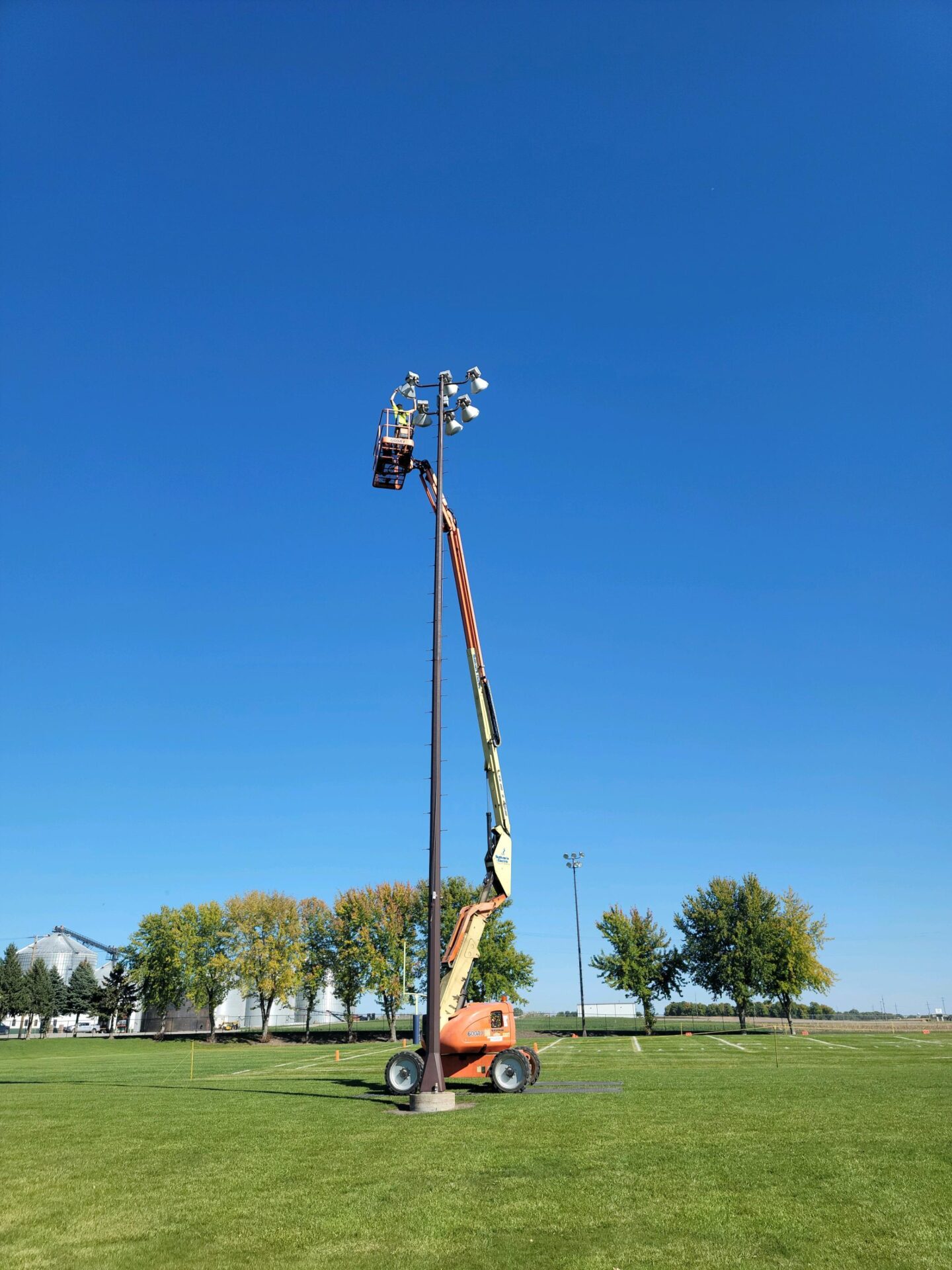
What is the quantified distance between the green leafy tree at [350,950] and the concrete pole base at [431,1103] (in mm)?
60752

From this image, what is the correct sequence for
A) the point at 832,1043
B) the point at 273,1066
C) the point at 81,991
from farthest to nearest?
the point at 81,991 → the point at 832,1043 → the point at 273,1066

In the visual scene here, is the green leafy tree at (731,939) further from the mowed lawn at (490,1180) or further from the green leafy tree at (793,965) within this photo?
the mowed lawn at (490,1180)

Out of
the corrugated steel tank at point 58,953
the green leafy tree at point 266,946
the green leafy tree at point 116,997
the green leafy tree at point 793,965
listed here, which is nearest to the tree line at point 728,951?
Answer: the green leafy tree at point 793,965

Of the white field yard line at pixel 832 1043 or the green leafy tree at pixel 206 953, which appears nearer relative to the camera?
the white field yard line at pixel 832 1043

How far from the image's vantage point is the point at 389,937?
7481 centimetres

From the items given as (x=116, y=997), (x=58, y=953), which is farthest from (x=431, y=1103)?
(x=58, y=953)

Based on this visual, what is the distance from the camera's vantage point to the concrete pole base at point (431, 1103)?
1695 cm

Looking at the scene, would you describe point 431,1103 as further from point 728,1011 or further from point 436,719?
point 728,1011

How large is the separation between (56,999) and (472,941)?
95974 millimetres

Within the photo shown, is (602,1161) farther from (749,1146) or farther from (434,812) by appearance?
(434,812)

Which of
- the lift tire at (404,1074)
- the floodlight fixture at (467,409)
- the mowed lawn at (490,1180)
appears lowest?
the mowed lawn at (490,1180)

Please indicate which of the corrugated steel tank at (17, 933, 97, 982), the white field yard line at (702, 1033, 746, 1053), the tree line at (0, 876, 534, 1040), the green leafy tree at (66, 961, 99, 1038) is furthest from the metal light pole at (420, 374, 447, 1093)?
the corrugated steel tank at (17, 933, 97, 982)

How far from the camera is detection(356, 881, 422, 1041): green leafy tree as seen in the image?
7325 cm

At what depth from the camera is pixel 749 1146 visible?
12.1m
